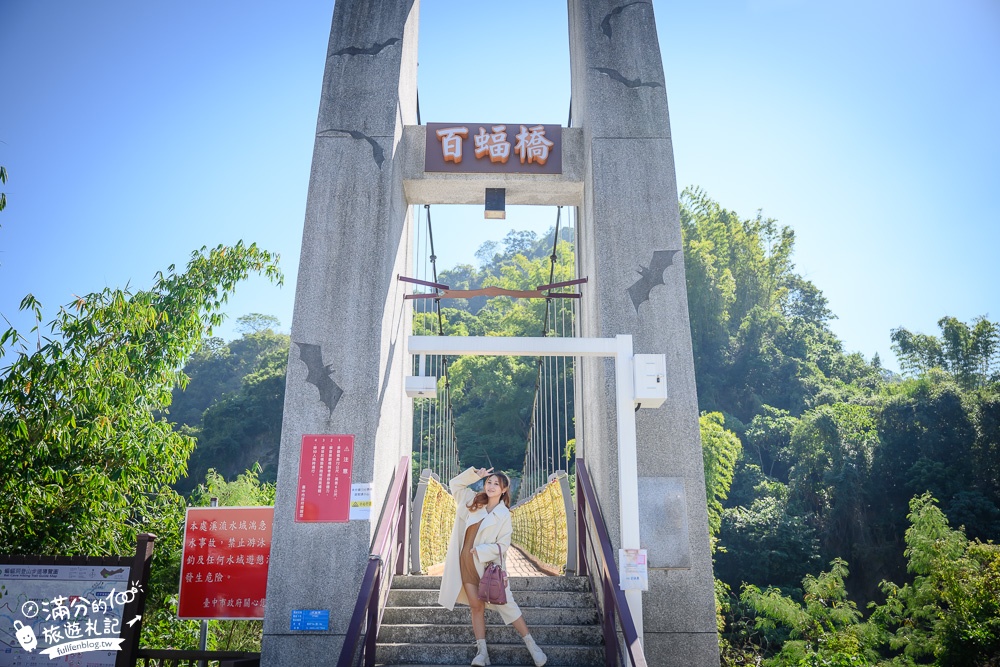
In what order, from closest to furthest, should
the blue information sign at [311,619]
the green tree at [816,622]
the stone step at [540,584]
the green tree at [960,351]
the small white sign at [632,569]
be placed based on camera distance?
the small white sign at [632,569]
the blue information sign at [311,619]
the stone step at [540,584]
the green tree at [816,622]
the green tree at [960,351]

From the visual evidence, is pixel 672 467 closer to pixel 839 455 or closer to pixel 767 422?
pixel 839 455

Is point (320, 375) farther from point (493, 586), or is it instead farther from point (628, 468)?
point (628, 468)

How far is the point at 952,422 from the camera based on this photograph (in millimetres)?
20062

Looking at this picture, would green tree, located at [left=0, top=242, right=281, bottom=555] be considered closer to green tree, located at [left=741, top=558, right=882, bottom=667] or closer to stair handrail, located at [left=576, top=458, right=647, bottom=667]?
stair handrail, located at [left=576, top=458, right=647, bottom=667]

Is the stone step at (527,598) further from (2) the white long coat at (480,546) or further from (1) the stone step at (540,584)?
(2) the white long coat at (480,546)

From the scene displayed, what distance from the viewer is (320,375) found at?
4238 millimetres

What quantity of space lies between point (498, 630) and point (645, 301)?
217 centimetres

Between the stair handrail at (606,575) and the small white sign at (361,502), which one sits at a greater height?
the small white sign at (361,502)

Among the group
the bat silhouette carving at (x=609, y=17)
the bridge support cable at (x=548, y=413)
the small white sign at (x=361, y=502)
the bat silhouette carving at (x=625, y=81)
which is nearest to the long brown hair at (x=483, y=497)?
A: the small white sign at (x=361, y=502)

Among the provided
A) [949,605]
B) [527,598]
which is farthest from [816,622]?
[527,598]

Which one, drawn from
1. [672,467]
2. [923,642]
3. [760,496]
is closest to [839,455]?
[760,496]

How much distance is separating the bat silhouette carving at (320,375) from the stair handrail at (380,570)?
2.48 feet

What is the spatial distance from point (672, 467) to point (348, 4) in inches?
159

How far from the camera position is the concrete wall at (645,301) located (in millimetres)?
3918
